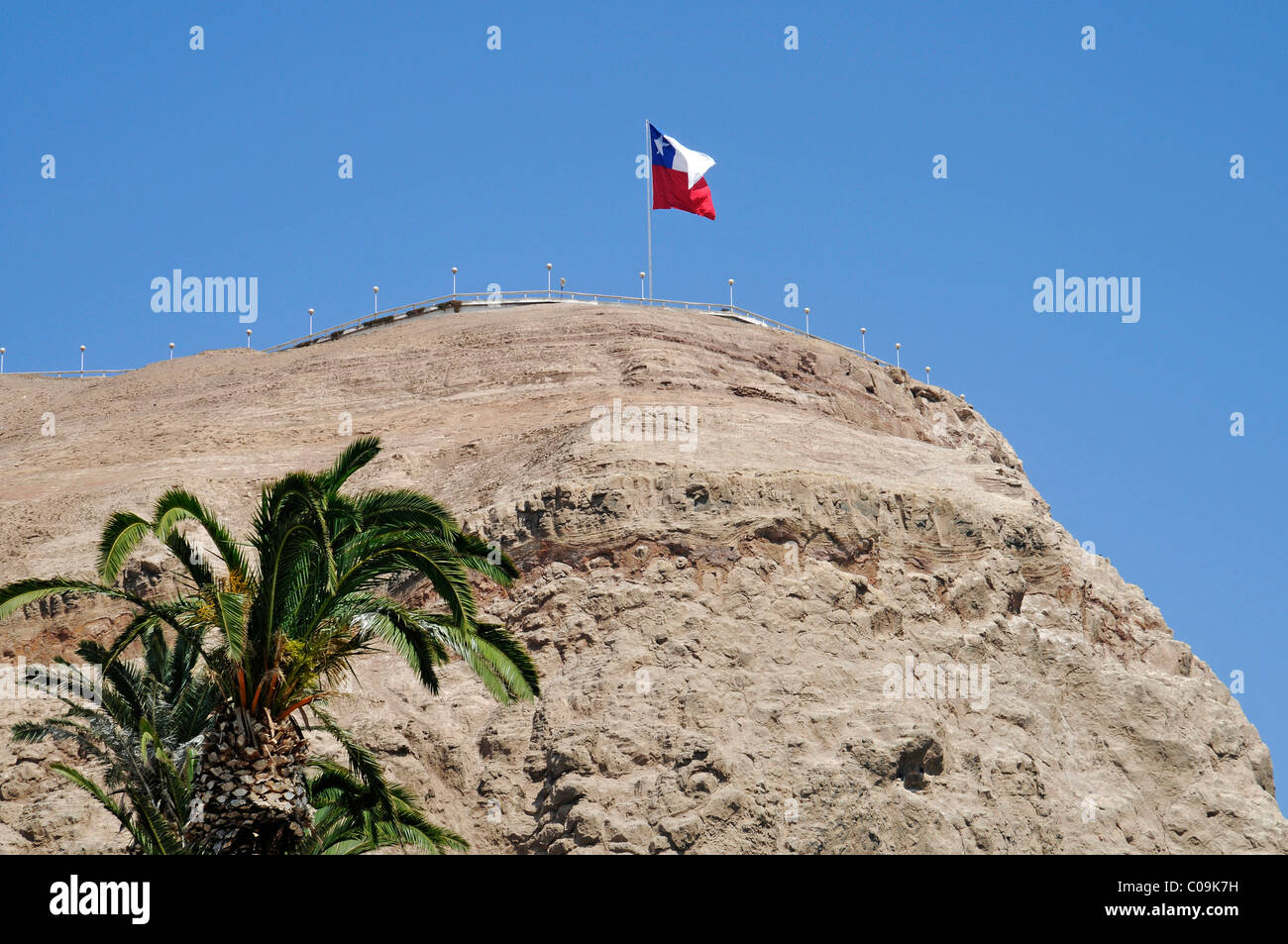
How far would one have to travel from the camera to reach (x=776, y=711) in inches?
1140

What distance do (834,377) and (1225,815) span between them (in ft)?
64.9

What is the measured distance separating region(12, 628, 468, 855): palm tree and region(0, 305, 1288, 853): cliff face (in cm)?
512

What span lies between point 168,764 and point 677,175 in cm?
3098

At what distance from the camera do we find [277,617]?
19.1m

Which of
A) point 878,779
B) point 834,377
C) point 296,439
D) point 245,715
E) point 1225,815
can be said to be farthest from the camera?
point 834,377

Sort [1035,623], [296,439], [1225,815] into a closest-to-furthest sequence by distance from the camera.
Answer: [1225,815], [1035,623], [296,439]

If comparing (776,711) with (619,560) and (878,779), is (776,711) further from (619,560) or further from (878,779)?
(619,560)

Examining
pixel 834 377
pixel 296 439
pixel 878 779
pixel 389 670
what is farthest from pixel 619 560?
pixel 834 377

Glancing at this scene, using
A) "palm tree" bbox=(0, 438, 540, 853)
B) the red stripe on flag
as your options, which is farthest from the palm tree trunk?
the red stripe on flag

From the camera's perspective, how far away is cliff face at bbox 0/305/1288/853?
27.9 metres

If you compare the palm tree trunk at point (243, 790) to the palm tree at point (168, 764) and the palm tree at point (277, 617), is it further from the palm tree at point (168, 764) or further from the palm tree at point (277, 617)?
the palm tree at point (168, 764)

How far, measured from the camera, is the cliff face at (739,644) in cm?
2788

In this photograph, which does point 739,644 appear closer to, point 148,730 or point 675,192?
point 148,730
